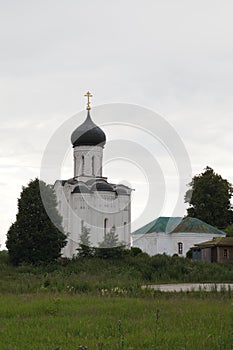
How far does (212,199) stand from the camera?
5781 centimetres

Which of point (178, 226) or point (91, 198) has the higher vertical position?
point (91, 198)

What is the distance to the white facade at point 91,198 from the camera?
4425 cm

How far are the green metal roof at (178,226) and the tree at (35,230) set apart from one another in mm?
20016

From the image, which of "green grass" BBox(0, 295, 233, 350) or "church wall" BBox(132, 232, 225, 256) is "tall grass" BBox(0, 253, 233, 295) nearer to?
"green grass" BBox(0, 295, 233, 350)

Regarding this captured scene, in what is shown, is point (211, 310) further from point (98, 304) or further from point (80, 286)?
point (80, 286)

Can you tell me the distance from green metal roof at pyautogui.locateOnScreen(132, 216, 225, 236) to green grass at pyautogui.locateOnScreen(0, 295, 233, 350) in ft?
125

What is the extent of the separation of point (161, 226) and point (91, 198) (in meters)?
11.1

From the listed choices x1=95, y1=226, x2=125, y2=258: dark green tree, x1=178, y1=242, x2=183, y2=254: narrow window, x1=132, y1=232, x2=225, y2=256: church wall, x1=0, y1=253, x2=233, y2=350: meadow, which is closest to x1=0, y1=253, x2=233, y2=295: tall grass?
x1=95, y1=226, x2=125, y2=258: dark green tree

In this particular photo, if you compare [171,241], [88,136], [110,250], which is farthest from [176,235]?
[110,250]

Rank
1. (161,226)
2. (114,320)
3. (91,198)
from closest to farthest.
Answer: (114,320) < (91,198) < (161,226)

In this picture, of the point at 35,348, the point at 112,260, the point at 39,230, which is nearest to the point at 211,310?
the point at 35,348

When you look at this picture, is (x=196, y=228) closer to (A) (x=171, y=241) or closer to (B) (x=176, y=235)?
(B) (x=176, y=235)

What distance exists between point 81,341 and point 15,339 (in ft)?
3.18

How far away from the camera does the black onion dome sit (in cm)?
4519
